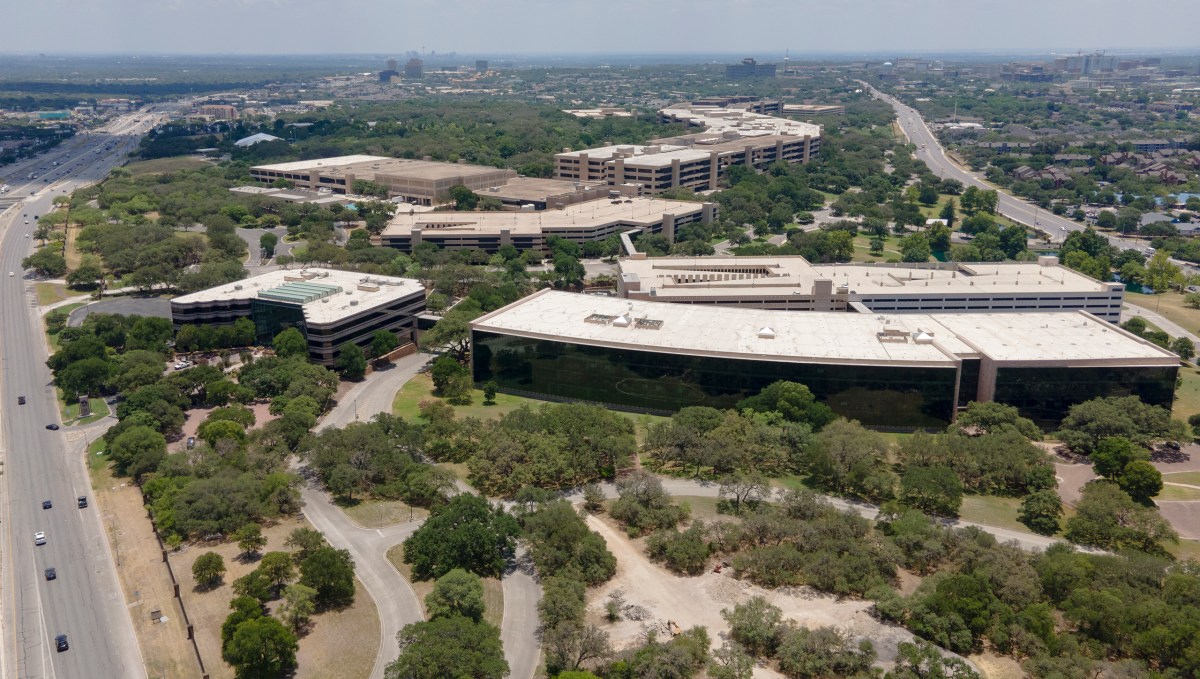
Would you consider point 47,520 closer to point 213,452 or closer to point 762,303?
point 213,452

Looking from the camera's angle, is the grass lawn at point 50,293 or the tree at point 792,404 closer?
the tree at point 792,404

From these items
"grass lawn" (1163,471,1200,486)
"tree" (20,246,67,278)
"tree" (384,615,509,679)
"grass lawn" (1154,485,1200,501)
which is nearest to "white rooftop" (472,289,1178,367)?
"grass lawn" (1163,471,1200,486)

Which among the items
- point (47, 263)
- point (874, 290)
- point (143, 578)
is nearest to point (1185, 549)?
point (874, 290)

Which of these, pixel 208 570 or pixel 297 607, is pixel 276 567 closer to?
pixel 297 607

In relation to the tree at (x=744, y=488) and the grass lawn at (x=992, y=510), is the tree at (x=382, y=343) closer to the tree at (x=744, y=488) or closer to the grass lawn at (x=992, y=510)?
the tree at (x=744, y=488)

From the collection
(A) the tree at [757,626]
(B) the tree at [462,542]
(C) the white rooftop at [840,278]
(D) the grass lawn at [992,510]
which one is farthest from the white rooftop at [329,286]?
(D) the grass lawn at [992,510]

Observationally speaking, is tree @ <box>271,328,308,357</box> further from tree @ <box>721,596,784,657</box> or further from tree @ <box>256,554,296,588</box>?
tree @ <box>721,596,784,657</box>
